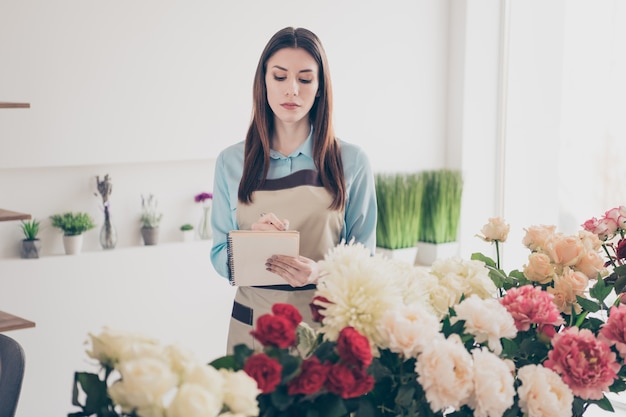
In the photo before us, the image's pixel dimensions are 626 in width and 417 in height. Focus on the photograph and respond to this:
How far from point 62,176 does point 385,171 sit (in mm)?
2110

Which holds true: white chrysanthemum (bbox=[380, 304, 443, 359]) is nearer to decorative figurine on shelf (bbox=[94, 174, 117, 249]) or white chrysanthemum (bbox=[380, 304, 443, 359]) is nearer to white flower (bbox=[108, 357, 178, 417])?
white flower (bbox=[108, 357, 178, 417])

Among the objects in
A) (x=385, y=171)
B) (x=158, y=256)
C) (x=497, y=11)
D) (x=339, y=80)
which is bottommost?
(x=158, y=256)

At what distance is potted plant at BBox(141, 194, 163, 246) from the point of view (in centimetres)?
444

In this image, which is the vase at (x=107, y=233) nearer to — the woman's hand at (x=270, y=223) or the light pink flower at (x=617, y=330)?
the woman's hand at (x=270, y=223)

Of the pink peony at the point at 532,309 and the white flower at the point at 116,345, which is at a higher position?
the white flower at the point at 116,345

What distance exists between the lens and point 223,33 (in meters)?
4.60

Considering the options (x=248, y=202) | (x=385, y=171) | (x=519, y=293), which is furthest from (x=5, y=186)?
(x=519, y=293)

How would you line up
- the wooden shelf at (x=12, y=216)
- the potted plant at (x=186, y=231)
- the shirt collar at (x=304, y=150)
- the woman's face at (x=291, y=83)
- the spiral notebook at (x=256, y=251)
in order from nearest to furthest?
the spiral notebook at (x=256, y=251) < the woman's face at (x=291, y=83) < the shirt collar at (x=304, y=150) < the wooden shelf at (x=12, y=216) < the potted plant at (x=186, y=231)

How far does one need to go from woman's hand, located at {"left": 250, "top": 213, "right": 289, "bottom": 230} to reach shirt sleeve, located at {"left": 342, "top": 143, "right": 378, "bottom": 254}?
0.28 meters

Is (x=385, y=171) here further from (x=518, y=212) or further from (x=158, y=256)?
(x=158, y=256)

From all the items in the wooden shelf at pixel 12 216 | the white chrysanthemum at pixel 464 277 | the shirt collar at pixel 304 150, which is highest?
the shirt collar at pixel 304 150

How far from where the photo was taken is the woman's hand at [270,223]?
7.88 ft

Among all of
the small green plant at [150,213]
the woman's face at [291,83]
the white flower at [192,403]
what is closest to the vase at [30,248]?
the small green plant at [150,213]

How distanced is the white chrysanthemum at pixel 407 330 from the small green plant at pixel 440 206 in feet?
13.7
